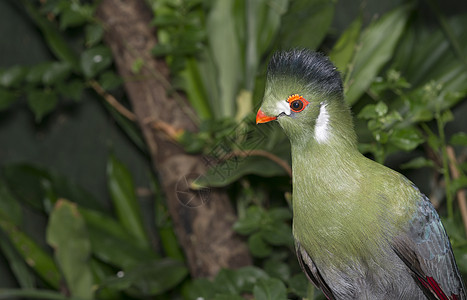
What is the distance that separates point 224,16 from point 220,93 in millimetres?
219

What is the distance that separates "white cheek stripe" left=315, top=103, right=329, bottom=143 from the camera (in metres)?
0.67

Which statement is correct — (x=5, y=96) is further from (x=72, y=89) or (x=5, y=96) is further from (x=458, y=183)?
(x=458, y=183)

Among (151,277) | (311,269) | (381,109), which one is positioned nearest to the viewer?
(311,269)

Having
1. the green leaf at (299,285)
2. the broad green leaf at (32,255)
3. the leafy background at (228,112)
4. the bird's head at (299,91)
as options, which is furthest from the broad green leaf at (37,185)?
the bird's head at (299,91)

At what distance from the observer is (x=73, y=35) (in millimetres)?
2082

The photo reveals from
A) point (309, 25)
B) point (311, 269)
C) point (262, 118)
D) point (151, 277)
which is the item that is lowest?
point (151, 277)

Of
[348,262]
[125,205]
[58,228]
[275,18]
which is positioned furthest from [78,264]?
[348,262]

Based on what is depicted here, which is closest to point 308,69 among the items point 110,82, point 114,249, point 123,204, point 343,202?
point 343,202

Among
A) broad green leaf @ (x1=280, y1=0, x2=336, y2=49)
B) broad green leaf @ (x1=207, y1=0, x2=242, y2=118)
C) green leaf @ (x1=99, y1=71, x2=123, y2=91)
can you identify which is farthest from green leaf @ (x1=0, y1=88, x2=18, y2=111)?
broad green leaf @ (x1=280, y1=0, x2=336, y2=49)

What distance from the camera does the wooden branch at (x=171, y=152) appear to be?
4.90 feet

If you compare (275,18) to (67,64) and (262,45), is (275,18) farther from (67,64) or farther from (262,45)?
(67,64)

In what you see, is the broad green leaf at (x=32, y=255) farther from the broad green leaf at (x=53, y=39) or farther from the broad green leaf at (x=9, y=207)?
the broad green leaf at (x=53, y=39)

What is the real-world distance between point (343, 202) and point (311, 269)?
0.15 meters

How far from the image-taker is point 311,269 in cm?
77
